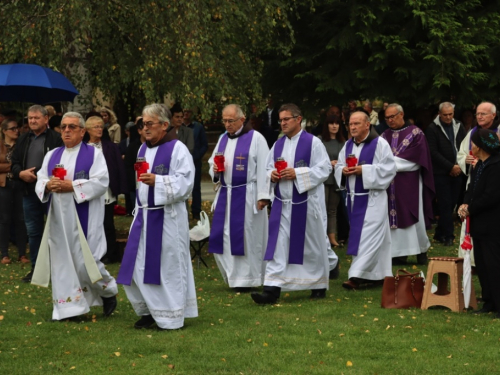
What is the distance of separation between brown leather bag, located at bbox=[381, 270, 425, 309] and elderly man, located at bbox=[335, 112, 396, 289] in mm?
1131

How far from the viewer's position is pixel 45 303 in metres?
11.0

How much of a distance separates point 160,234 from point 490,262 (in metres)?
3.07

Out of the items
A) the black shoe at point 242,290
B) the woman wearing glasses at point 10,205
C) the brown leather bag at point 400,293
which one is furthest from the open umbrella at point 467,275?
the woman wearing glasses at point 10,205

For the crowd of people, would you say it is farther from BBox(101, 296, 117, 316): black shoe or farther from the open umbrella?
the open umbrella

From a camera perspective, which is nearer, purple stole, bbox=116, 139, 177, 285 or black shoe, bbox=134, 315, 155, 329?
purple stole, bbox=116, 139, 177, 285

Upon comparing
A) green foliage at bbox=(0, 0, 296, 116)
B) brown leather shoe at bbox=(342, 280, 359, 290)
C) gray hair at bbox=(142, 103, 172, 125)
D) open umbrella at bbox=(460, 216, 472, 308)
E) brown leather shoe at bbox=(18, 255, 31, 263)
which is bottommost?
brown leather shoe at bbox=(18, 255, 31, 263)

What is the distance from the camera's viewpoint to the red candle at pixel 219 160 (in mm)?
11625

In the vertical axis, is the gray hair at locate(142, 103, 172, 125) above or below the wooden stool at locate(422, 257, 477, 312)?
above

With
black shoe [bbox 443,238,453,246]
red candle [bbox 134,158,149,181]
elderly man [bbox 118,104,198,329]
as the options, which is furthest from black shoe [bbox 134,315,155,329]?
black shoe [bbox 443,238,453,246]

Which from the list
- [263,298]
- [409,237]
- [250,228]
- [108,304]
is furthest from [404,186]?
[108,304]

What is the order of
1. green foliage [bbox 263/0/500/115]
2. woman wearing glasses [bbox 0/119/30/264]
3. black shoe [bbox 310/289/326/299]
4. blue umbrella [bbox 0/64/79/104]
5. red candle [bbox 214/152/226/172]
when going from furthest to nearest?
green foliage [bbox 263/0/500/115] → woman wearing glasses [bbox 0/119/30/264] → blue umbrella [bbox 0/64/79/104] → red candle [bbox 214/152/226/172] → black shoe [bbox 310/289/326/299]

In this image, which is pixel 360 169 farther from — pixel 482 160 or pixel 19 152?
pixel 19 152

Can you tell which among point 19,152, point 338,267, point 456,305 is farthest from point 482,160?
point 19,152

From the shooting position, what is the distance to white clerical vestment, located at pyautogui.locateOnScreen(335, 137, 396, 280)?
1141 cm
